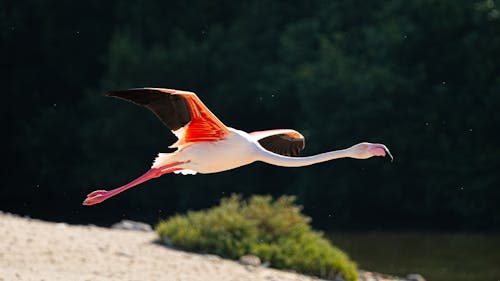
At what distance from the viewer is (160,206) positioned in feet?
74.3

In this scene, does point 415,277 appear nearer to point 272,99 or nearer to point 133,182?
point 133,182

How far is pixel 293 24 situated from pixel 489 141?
4.97 m

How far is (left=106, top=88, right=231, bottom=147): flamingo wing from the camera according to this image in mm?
6379

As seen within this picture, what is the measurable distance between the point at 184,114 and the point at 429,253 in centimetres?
1090

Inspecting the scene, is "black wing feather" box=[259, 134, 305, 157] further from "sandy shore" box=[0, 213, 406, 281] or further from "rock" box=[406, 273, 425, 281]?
"rock" box=[406, 273, 425, 281]

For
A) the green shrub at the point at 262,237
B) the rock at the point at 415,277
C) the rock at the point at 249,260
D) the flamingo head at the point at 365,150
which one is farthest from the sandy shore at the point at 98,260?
the flamingo head at the point at 365,150

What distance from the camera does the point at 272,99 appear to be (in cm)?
2222

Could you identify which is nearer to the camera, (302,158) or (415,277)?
(302,158)

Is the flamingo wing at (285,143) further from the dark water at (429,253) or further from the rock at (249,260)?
the dark water at (429,253)

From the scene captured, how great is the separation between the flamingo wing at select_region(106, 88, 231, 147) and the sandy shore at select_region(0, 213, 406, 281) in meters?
3.15

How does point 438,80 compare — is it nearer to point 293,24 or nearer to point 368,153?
point 293,24

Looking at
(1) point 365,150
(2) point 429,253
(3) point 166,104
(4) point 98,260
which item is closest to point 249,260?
(4) point 98,260

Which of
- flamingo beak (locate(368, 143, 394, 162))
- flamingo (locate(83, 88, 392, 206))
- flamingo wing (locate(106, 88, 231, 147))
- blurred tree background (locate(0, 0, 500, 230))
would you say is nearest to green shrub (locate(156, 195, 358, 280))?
flamingo (locate(83, 88, 392, 206))

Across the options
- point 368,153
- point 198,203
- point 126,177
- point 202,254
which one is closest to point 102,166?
point 126,177
